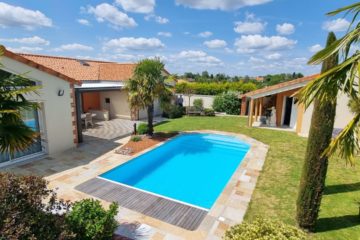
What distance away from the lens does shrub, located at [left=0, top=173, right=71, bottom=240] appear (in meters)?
3.91

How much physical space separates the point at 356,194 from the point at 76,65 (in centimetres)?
2761

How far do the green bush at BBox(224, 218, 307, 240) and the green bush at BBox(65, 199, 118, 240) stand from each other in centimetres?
295

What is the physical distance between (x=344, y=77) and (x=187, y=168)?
418 inches

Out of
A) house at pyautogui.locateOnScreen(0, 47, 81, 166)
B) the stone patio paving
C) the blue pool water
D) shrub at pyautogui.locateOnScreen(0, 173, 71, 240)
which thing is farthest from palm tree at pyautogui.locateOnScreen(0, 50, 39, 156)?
house at pyautogui.locateOnScreen(0, 47, 81, 166)

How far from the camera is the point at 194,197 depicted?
32.0 ft

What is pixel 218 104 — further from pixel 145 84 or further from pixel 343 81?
pixel 343 81

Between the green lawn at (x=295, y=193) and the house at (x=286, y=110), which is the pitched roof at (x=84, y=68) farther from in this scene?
the green lawn at (x=295, y=193)

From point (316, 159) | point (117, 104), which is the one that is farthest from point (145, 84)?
point (316, 159)

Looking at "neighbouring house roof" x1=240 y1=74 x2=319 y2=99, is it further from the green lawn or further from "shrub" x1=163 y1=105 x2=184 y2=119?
"shrub" x1=163 y1=105 x2=184 y2=119

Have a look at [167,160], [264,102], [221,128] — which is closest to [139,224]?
[167,160]

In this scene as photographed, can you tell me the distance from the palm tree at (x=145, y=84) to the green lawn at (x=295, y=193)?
9346 millimetres

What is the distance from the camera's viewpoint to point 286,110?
883 inches

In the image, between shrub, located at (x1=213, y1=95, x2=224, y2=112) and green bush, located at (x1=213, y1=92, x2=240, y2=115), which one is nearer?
green bush, located at (x1=213, y1=92, x2=240, y2=115)

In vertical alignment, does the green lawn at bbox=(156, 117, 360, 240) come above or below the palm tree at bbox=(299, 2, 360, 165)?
below
